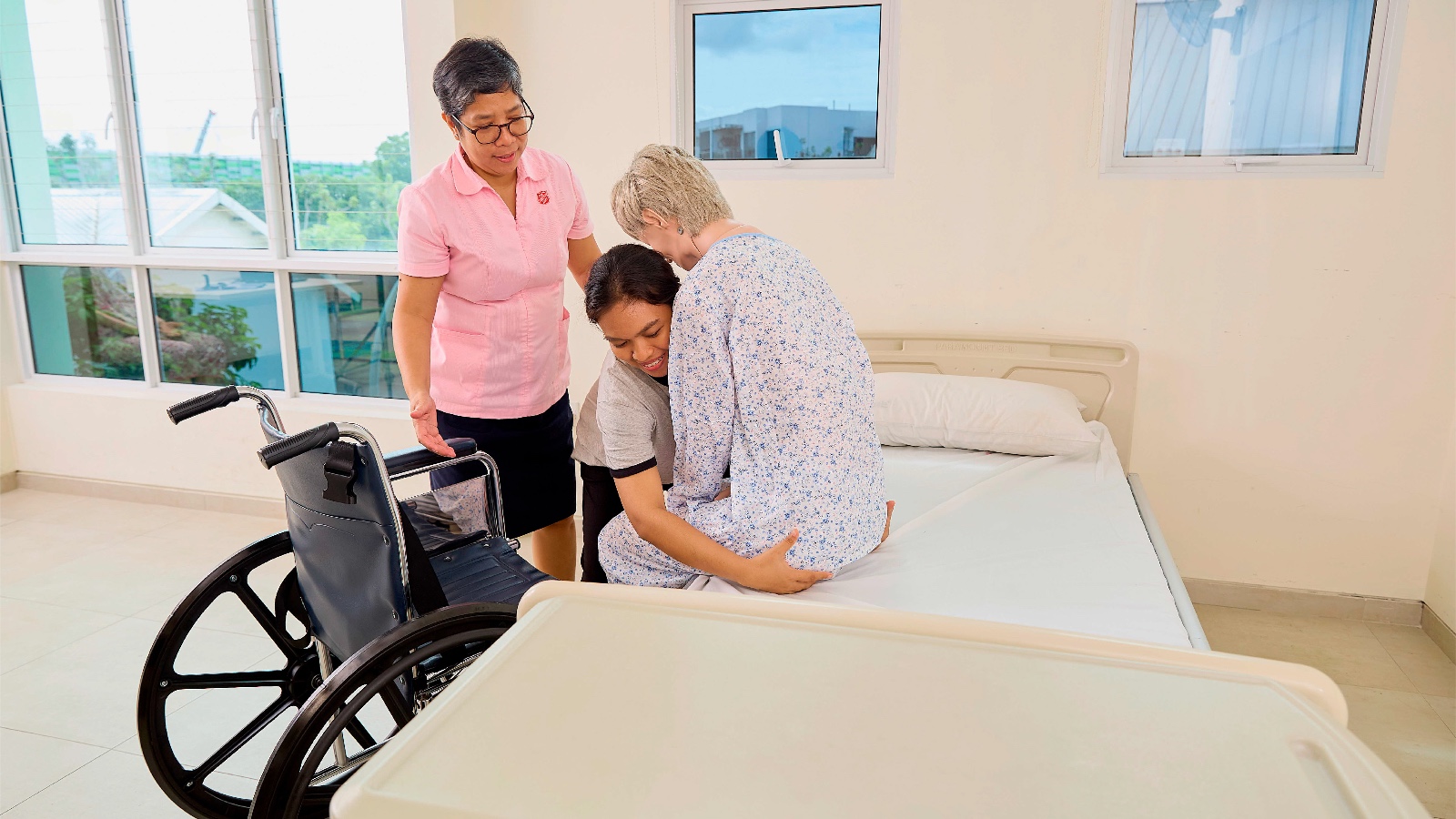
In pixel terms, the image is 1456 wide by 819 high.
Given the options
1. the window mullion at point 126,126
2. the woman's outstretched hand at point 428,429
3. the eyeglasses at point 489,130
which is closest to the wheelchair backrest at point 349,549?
the woman's outstretched hand at point 428,429

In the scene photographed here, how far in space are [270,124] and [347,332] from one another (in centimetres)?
84

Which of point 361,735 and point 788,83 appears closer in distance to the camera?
point 361,735

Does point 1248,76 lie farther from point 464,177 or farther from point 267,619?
point 267,619

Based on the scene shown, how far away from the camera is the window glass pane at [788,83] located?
3039 mm

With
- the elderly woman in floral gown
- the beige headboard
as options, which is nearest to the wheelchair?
the elderly woman in floral gown

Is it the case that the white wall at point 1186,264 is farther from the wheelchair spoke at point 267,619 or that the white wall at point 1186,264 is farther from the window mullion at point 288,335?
the wheelchair spoke at point 267,619

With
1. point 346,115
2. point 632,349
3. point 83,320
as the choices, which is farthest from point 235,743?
point 83,320

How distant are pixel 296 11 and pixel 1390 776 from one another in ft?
12.9

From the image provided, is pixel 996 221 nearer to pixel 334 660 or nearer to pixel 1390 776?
pixel 334 660

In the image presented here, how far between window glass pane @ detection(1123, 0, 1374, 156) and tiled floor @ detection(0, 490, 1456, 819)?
148 cm

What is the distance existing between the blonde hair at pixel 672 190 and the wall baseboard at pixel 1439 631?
244cm

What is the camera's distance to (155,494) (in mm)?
3824

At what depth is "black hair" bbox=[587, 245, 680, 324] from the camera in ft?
4.97

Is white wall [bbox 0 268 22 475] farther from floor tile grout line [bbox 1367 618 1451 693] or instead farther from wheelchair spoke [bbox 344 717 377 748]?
floor tile grout line [bbox 1367 618 1451 693]
